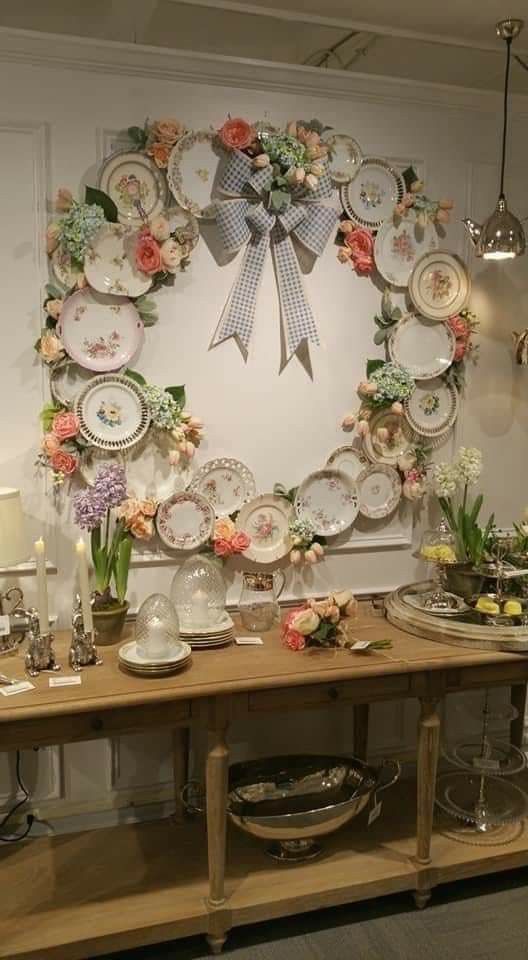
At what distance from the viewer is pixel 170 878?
7.29 feet

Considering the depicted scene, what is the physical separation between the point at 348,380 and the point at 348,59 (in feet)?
3.88

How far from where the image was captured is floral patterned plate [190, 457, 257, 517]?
99.3 inches

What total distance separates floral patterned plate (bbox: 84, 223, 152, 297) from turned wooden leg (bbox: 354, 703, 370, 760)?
62.3 inches

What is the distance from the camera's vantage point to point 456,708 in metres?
2.95

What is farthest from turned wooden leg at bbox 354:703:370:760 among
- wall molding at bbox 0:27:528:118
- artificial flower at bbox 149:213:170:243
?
wall molding at bbox 0:27:528:118

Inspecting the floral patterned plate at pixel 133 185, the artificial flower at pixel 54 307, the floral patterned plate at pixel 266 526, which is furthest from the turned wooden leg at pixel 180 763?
the floral patterned plate at pixel 133 185

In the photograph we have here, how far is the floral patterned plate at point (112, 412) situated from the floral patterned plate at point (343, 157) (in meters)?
0.95

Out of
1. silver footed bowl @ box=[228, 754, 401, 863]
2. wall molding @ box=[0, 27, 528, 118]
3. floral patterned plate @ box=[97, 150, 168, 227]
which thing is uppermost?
wall molding @ box=[0, 27, 528, 118]

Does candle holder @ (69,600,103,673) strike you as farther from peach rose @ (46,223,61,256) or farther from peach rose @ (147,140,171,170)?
peach rose @ (147,140,171,170)

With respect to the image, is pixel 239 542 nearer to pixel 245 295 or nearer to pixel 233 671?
pixel 233 671

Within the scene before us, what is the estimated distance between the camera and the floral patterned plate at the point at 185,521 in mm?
2469

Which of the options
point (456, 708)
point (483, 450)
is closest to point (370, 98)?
point (483, 450)

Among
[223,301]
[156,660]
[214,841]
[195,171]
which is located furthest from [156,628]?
[195,171]

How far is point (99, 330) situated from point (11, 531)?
2.17 feet
